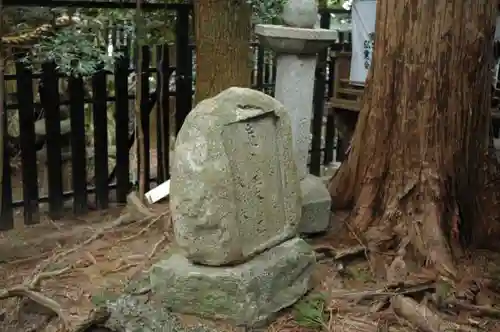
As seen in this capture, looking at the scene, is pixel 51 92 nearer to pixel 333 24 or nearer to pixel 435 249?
pixel 435 249

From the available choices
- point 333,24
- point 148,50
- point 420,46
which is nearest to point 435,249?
point 420,46

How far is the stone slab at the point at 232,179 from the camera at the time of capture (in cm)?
328

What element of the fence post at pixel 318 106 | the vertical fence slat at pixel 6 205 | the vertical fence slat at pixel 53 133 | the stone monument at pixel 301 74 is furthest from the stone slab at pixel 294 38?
the fence post at pixel 318 106

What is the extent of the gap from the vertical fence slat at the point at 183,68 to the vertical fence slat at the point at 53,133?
119cm

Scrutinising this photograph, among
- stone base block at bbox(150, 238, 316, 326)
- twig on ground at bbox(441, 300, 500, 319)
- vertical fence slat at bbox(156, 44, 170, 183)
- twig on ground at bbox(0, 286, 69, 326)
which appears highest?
vertical fence slat at bbox(156, 44, 170, 183)

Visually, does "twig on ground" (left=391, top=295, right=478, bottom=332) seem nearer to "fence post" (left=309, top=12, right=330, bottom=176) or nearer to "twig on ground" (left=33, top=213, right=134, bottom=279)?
"twig on ground" (left=33, top=213, right=134, bottom=279)

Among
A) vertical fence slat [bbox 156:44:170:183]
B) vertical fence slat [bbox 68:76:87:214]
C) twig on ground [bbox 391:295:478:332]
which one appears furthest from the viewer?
vertical fence slat [bbox 156:44:170:183]

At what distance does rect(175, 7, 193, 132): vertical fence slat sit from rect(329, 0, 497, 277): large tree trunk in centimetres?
196

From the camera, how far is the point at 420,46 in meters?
4.55

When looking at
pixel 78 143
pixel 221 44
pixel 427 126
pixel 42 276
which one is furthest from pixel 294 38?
pixel 42 276

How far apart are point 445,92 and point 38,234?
3.49 m

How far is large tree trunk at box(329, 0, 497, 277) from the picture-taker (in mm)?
4508

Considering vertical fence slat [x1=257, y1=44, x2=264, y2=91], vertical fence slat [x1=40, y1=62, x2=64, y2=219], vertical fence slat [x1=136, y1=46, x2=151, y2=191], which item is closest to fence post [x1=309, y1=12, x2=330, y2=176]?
vertical fence slat [x1=257, y1=44, x2=264, y2=91]

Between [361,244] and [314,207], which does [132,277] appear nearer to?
[314,207]
